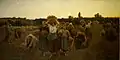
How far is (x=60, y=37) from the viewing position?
7.48 feet

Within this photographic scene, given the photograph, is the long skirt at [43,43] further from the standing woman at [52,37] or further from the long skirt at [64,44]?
the long skirt at [64,44]

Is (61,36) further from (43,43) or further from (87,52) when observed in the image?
(87,52)

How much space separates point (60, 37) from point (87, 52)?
36 centimetres

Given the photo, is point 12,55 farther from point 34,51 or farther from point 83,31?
point 83,31

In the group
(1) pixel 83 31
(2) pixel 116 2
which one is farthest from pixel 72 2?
(2) pixel 116 2

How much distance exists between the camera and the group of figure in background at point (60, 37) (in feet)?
7.41

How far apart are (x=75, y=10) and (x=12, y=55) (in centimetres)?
90

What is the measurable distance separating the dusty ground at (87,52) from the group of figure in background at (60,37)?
0.19 feet

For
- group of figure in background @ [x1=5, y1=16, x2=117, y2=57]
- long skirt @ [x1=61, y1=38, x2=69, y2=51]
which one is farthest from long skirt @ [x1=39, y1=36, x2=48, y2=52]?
long skirt @ [x1=61, y1=38, x2=69, y2=51]

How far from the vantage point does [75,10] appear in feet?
7.71

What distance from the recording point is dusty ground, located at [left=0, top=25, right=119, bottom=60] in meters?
2.22

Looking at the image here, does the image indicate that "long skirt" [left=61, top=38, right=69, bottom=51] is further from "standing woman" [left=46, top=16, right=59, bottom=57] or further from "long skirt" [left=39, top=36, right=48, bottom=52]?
"long skirt" [left=39, top=36, right=48, bottom=52]

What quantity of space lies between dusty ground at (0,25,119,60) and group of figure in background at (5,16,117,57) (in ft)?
0.19

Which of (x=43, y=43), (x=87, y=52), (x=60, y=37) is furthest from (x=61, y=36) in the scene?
(x=87, y=52)
